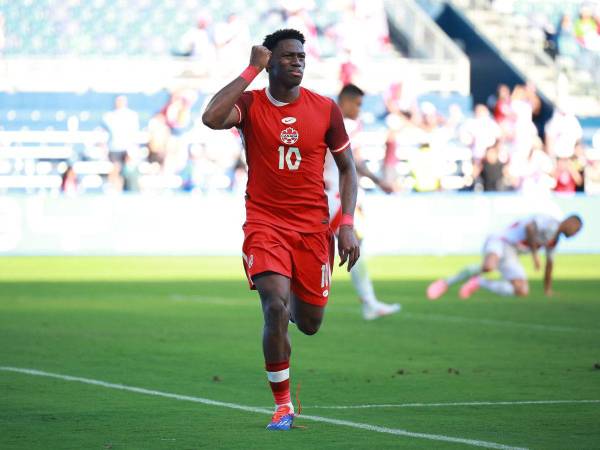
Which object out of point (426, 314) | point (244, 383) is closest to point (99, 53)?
point (426, 314)

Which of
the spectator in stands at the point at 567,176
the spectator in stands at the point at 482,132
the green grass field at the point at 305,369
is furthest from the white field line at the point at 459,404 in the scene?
the spectator in stands at the point at 482,132

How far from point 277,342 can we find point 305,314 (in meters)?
0.58

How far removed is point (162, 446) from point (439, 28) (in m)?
35.5

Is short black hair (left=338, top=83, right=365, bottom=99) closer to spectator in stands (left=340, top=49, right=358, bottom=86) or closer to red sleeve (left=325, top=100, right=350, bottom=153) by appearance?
red sleeve (left=325, top=100, right=350, bottom=153)

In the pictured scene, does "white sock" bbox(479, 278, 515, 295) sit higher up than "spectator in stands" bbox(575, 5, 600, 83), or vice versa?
"spectator in stands" bbox(575, 5, 600, 83)

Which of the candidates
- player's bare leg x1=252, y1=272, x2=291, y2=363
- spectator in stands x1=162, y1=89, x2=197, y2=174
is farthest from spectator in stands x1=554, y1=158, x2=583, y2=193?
player's bare leg x1=252, y1=272, x2=291, y2=363

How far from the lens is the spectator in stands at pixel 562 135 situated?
35219mm

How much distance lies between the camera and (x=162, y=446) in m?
7.28

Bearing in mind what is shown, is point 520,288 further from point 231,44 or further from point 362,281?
point 231,44

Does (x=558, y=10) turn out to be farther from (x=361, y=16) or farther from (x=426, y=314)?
(x=426, y=314)

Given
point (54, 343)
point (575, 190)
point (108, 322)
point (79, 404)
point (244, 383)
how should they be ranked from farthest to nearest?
point (575, 190) → point (108, 322) → point (54, 343) → point (244, 383) → point (79, 404)

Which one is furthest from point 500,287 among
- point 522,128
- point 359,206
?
point 522,128

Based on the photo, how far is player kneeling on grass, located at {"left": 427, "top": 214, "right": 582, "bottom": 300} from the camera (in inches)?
723

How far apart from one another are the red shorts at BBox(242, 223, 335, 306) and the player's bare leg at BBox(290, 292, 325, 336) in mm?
38
